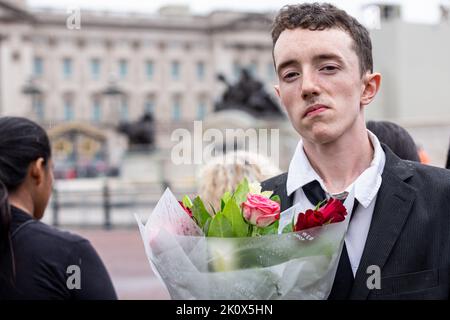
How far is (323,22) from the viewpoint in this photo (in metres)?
2.12

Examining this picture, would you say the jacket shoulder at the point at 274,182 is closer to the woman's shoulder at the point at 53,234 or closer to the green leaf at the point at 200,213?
the green leaf at the point at 200,213

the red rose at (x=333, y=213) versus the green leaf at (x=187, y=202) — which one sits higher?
the red rose at (x=333, y=213)

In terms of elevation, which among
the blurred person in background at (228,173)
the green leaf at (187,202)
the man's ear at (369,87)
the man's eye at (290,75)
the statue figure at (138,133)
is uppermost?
the man's eye at (290,75)

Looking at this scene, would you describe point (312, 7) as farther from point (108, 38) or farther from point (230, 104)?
point (108, 38)

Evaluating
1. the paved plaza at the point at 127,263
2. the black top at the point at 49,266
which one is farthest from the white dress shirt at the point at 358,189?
the paved plaza at the point at 127,263

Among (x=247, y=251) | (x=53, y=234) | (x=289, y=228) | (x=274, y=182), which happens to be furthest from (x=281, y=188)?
(x=53, y=234)

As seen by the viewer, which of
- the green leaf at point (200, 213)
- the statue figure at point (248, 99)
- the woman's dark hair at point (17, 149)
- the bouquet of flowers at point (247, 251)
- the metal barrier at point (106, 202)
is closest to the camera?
the bouquet of flowers at point (247, 251)

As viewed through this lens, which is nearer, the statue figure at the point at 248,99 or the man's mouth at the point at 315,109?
the man's mouth at the point at 315,109

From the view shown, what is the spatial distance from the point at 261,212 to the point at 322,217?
14 cm

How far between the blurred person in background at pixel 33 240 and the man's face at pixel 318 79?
88 cm

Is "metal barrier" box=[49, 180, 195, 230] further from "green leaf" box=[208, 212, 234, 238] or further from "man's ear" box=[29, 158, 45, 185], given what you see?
"green leaf" box=[208, 212, 234, 238]

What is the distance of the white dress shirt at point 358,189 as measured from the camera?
2176 millimetres

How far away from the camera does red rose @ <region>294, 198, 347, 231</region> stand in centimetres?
185

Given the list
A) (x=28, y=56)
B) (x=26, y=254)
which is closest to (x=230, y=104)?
(x=26, y=254)
